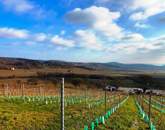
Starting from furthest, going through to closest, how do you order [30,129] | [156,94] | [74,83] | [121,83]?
[121,83] < [74,83] < [156,94] < [30,129]

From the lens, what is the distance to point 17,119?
21.5 metres

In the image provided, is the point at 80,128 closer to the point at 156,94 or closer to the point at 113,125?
the point at 113,125

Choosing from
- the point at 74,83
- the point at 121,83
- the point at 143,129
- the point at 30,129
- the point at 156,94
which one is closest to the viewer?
the point at 30,129

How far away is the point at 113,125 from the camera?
21344mm

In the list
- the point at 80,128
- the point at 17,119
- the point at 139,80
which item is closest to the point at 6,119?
the point at 17,119

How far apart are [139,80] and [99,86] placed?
42258 millimetres

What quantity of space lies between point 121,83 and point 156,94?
182 feet

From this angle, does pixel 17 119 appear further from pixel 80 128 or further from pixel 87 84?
pixel 87 84

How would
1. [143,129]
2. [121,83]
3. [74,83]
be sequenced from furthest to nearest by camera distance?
[121,83], [74,83], [143,129]

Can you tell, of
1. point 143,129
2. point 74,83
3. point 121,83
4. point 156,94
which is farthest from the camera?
point 121,83

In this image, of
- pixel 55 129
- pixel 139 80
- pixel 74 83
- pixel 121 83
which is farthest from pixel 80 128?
pixel 139 80

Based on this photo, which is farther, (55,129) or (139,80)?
(139,80)

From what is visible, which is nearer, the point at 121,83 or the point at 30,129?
the point at 30,129

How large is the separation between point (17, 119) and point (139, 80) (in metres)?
144
